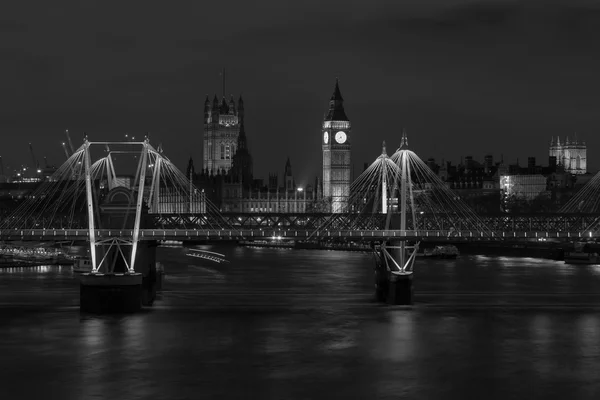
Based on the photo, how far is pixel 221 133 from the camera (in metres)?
171

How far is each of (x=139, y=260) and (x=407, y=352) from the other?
563 inches

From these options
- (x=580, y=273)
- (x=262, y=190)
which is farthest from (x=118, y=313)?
(x=262, y=190)

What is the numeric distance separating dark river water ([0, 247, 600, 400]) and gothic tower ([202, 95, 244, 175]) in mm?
113568

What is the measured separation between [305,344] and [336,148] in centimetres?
10861

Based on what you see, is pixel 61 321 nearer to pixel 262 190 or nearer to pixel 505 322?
pixel 505 322

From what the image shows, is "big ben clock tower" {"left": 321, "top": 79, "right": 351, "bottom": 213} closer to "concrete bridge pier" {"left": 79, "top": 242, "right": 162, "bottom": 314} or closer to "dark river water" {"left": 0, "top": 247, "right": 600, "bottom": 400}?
"dark river water" {"left": 0, "top": 247, "right": 600, "bottom": 400}

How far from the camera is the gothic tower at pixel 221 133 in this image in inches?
6713

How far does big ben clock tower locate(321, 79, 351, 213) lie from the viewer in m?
144

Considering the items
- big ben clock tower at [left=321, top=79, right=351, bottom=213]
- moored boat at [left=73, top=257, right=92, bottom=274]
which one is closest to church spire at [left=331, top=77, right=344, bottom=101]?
big ben clock tower at [left=321, top=79, right=351, bottom=213]

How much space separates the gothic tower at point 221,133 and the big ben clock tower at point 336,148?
86.4ft

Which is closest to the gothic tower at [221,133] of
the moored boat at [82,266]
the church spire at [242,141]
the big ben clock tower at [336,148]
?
the church spire at [242,141]

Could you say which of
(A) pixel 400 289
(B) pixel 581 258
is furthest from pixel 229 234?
(B) pixel 581 258

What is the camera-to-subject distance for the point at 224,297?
5031 centimetres

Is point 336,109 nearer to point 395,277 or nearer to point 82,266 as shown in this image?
point 82,266
